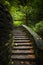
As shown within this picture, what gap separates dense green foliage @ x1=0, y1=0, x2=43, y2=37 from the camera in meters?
15.8

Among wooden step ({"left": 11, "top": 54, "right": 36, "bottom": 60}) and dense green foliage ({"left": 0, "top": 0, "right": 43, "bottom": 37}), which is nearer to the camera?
wooden step ({"left": 11, "top": 54, "right": 36, "bottom": 60})

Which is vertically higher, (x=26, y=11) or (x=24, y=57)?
(x=26, y=11)

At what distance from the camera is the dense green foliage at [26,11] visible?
1580 centimetres

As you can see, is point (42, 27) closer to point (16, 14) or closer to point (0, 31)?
point (0, 31)

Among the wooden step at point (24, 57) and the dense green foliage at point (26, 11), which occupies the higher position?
the dense green foliage at point (26, 11)

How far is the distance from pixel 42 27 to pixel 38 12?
3110mm

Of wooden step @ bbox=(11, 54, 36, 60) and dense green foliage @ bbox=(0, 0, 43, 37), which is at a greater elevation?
dense green foliage @ bbox=(0, 0, 43, 37)

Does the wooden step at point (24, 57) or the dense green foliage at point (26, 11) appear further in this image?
the dense green foliage at point (26, 11)

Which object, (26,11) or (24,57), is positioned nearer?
(24,57)

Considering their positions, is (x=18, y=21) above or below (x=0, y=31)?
above

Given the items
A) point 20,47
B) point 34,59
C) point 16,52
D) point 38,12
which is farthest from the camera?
point 38,12

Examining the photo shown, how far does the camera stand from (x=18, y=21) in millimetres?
23250

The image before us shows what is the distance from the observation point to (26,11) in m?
20.5

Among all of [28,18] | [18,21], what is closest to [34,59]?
[28,18]
